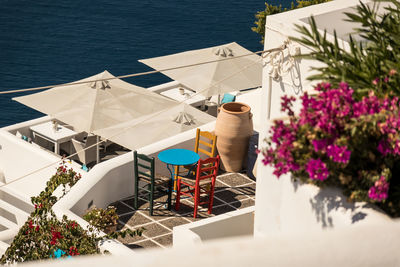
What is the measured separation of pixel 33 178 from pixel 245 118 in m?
9.62

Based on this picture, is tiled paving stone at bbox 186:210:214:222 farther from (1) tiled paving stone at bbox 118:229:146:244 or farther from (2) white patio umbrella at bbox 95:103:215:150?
(2) white patio umbrella at bbox 95:103:215:150

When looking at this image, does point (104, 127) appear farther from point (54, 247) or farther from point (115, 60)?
point (115, 60)

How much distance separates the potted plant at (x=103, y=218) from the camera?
11.8m

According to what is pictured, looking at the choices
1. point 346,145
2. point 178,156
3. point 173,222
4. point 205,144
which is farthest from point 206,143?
point 346,145

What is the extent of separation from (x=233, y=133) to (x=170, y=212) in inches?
82.3

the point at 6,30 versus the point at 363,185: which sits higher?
the point at 363,185

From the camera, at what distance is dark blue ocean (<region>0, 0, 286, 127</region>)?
38.2m

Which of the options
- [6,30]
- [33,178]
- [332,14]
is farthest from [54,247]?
[6,30]

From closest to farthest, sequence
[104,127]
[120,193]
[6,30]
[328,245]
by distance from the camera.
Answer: [328,245], [120,193], [104,127], [6,30]

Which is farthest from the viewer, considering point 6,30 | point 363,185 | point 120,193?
point 6,30

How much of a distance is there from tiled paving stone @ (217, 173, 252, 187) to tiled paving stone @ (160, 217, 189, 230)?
1628mm

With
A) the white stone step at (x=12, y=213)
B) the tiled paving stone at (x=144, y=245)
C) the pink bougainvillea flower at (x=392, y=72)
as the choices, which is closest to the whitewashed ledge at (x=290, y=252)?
the pink bougainvillea flower at (x=392, y=72)

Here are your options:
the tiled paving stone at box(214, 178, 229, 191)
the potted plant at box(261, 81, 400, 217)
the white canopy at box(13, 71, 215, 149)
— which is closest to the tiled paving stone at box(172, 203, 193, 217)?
the tiled paving stone at box(214, 178, 229, 191)

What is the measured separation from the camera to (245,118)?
13977 mm
